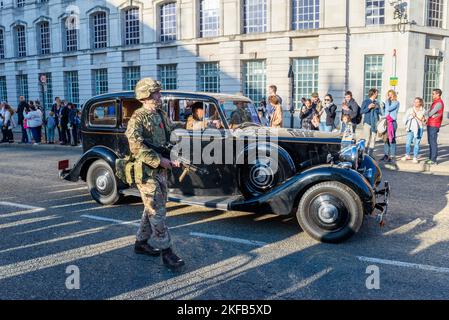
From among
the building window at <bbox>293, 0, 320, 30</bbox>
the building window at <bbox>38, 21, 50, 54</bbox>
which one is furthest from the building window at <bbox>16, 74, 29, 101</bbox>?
the building window at <bbox>293, 0, 320, 30</bbox>

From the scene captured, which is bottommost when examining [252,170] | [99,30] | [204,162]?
[252,170]

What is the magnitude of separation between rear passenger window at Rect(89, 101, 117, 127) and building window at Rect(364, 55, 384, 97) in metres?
16.6

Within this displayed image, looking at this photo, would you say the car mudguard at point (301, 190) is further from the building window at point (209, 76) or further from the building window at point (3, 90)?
the building window at point (3, 90)

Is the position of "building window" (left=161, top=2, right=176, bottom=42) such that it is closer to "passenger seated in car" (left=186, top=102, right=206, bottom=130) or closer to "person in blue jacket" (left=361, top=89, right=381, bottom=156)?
"person in blue jacket" (left=361, top=89, right=381, bottom=156)

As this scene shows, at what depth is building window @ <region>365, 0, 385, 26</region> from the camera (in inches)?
787

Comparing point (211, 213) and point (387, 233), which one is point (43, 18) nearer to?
point (211, 213)

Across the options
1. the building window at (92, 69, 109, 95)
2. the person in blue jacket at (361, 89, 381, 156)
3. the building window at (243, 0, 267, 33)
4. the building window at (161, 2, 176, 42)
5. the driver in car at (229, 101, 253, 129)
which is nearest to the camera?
the driver in car at (229, 101, 253, 129)

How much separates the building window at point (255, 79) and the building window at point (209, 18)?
2.90 m

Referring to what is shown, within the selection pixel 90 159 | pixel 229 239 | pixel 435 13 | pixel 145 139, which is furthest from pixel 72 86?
pixel 145 139

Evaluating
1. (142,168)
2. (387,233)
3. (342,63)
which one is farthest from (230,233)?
(342,63)

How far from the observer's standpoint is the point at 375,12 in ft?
65.9

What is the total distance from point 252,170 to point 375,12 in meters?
17.5

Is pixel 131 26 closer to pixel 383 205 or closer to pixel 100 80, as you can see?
pixel 100 80

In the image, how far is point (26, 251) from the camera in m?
4.82
